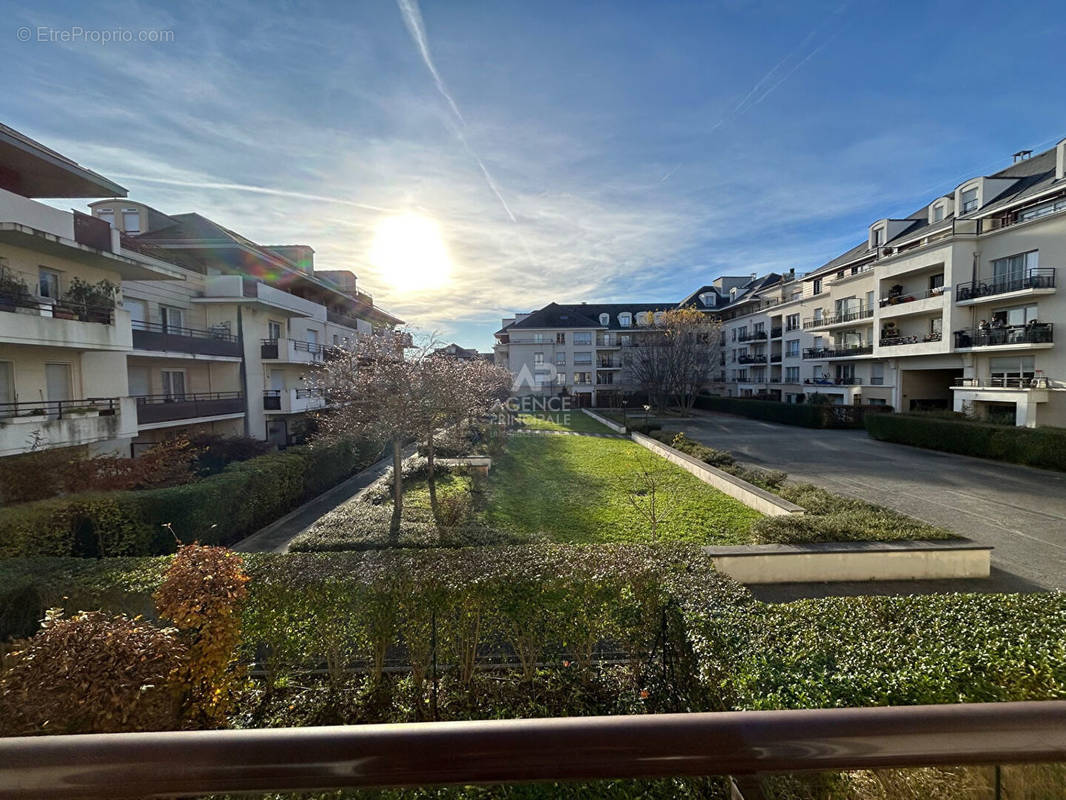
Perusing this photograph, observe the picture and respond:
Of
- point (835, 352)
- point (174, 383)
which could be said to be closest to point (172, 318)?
point (174, 383)

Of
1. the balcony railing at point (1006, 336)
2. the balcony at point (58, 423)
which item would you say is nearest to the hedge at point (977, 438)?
the balcony railing at point (1006, 336)

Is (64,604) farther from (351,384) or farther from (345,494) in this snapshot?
(345,494)

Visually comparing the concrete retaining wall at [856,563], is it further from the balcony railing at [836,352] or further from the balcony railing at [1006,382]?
the balcony railing at [836,352]

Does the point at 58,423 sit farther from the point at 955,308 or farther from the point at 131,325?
the point at 955,308

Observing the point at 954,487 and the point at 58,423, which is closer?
the point at 58,423

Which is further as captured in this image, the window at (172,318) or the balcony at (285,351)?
the balcony at (285,351)

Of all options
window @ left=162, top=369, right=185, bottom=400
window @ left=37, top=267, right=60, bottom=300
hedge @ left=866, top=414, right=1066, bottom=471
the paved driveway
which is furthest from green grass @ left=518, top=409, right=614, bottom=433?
window @ left=37, top=267, right=60, bottom=300

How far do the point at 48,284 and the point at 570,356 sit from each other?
127 feet

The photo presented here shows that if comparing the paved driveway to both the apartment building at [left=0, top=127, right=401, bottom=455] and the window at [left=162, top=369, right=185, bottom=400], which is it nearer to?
the apartment building at [left=0, top=127, right=401, bottom=455]

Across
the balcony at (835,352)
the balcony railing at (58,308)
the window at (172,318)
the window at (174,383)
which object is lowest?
the window at (174,383)

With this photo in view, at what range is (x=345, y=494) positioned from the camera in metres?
14.7

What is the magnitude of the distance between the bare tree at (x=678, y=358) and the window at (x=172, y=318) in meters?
29.2

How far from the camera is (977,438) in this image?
1731 centimetres

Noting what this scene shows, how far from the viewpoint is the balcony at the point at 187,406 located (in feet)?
46.7
